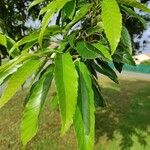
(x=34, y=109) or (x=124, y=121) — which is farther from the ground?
(x=34, y=109)

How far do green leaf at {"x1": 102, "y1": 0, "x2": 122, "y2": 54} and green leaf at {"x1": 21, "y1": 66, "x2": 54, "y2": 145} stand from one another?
0.32m

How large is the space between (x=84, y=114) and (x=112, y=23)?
32cm

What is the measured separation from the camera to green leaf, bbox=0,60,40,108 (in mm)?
1373

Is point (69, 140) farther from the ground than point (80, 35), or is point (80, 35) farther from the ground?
point (80, 35)

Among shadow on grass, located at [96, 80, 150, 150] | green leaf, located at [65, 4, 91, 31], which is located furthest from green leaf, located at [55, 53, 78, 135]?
shadow on grass, located at [96, 80, 150, 150]

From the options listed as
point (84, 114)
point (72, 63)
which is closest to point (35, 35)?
point (72, 63)

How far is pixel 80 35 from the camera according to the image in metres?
1.92

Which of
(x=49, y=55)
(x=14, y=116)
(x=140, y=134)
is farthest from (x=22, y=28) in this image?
(x=49, y=55)

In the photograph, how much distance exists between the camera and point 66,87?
1.33m

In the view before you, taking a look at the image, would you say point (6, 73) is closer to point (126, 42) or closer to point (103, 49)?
point (103, 49)

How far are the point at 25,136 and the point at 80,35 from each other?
2.32 feet

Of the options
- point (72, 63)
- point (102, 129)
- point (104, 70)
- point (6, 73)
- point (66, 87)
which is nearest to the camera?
point (66, 87)

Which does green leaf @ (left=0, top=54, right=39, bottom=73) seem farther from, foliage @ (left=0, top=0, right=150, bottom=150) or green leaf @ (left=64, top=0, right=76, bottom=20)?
green leaf @ (left=64, top=0, right=76, bottom=20)

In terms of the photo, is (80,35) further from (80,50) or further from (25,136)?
(25,136)
